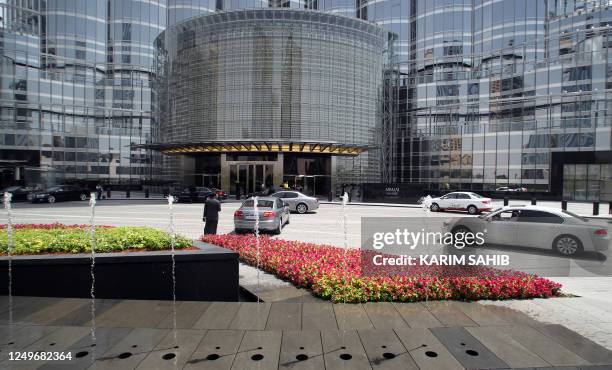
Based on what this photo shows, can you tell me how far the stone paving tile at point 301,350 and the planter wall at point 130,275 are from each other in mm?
2124

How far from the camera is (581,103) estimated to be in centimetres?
4659

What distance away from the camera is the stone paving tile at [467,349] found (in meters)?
4.63

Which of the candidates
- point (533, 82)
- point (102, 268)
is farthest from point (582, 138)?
point (102, 268)

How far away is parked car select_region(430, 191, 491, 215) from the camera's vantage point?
27.5m

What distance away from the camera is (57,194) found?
33.2 meters

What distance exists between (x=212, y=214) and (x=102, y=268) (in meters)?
6.86

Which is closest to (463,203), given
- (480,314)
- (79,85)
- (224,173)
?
(480,314)

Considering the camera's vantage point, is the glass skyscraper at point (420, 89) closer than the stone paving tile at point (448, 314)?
No

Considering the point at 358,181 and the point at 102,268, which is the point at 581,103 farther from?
the point at 102,268

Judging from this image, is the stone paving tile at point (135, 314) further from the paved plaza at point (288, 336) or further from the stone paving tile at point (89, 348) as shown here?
the stone paving tile at point (89, 348)

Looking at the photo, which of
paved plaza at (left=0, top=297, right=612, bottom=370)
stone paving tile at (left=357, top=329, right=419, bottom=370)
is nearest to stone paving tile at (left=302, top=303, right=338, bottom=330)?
paved plaza at (left=0, top=297, right=612, bottom=370)

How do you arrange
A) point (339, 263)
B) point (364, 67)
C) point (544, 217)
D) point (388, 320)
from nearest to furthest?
point (388, 320) < point (339, 263) < point (544, 217) < point (364, 67)

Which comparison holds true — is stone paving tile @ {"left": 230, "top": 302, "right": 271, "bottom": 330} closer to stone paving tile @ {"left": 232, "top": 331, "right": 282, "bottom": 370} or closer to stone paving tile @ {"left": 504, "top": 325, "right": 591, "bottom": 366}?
stone paving tile @ {"left": 232, "top": 331, "right": 282, "bottom": 370}

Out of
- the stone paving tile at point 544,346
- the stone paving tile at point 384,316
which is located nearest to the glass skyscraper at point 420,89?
the stone paving tile at point 544,346
